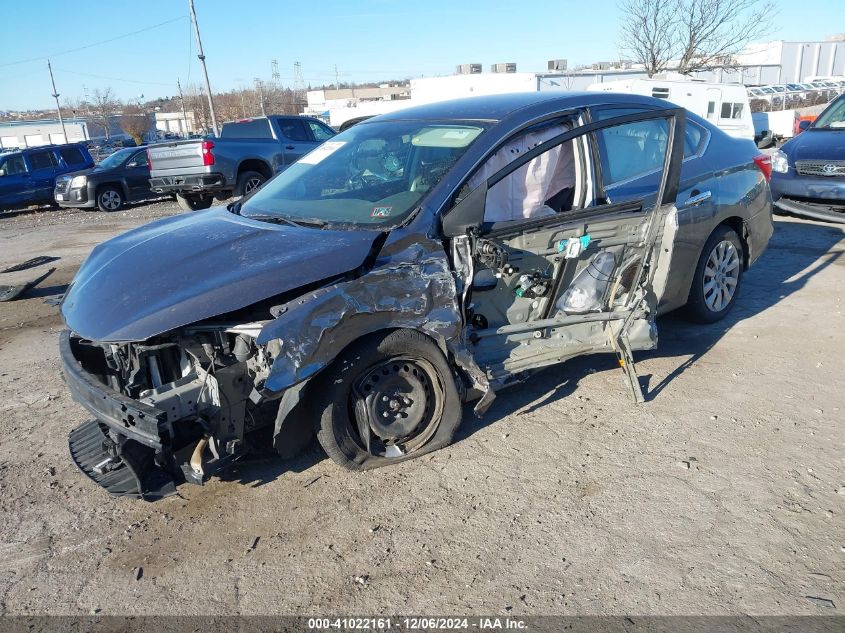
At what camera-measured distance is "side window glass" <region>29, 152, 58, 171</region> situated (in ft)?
55.7

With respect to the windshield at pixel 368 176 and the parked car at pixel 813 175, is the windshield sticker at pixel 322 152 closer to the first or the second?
the windshield at pixel 368 176

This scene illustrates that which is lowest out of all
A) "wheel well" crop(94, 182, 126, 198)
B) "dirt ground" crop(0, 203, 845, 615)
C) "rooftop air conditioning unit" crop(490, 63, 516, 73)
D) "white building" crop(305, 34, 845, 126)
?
"dirt ground" crop(0, 203, 845, 615)

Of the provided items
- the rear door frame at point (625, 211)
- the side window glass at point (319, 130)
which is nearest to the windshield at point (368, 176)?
the rear door frame at point (625, 211)

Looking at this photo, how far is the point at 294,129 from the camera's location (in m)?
14.6

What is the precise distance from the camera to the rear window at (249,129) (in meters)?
14.3

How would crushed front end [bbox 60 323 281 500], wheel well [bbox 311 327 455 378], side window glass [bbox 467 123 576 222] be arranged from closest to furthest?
→ 1. crushed front end [bbox 60 323 281 500]
2. wheel well [bbox 311 327 455 378]
3. side window glass [bbox 467 123 576 222]

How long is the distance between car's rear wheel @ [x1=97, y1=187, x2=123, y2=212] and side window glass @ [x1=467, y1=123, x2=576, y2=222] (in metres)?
14.5

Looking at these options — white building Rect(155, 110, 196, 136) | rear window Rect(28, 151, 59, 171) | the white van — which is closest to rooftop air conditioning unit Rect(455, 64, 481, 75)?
the white van

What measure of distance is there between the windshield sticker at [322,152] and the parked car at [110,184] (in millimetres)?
12855

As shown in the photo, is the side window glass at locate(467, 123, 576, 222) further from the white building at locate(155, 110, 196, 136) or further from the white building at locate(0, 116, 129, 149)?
the white building at locate(0, 116, 129, 149)

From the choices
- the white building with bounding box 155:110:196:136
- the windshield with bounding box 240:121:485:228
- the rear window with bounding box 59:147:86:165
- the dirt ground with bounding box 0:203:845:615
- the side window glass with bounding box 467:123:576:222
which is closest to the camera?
the dirt ground with bounding box 0:203:845:615

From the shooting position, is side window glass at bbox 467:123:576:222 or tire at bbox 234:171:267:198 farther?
tire at bbox 234:171:267:198

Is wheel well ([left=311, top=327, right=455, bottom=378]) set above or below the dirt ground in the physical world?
above

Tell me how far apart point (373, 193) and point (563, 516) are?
6.86 ft
